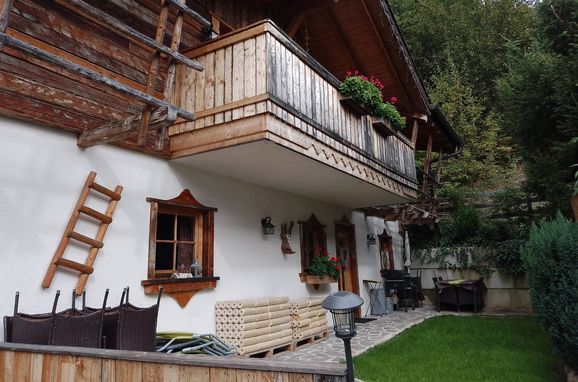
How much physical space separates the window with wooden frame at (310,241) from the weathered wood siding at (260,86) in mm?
2520

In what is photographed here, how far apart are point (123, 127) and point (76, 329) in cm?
193

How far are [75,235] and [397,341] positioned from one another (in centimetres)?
544

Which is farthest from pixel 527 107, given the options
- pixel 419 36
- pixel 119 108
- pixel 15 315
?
pixel 419 36

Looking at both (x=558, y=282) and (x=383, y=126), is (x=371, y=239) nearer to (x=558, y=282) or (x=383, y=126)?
(x=383, y=126)

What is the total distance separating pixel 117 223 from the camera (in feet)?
15.3

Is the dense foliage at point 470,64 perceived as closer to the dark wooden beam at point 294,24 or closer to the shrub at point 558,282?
the dark wooden beam at point 294,24

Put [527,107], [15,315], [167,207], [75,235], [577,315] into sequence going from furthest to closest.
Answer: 1. [527,107]
2. [167,207]
3. [577,315]
4. [75,235]
5. [15,315]

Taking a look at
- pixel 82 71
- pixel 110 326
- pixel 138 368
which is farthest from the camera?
pixel 110 326

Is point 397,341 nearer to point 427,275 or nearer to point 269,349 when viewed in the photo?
point 269,349

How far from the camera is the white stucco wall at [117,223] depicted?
379 centimetres

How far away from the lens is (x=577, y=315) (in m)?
4.46

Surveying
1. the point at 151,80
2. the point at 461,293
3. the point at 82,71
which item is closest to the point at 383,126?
the point at 151,80

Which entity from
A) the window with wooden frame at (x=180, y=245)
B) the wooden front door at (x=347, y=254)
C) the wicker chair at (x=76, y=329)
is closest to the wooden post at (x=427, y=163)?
the wooden front door at (x=347, y=254)

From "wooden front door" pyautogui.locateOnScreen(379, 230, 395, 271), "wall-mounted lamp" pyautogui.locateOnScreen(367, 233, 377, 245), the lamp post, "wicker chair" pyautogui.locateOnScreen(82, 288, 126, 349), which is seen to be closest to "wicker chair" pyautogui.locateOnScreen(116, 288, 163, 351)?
"wicker chair" pyautogui.locateOnScreen(82, 288, 126, 349)
